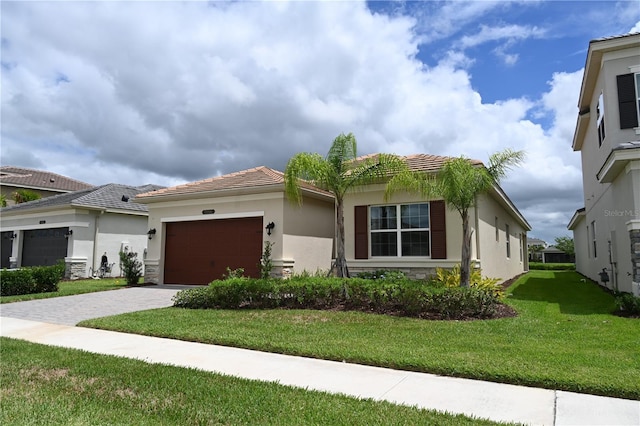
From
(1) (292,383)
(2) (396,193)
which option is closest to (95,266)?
(2) (396,193)

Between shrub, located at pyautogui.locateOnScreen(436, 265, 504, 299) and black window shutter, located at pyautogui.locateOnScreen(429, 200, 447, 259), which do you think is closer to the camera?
shrub, located at pyautogui.locateOnScreen(436, 265, 504, 299)

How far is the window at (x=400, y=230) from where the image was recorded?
486 inches

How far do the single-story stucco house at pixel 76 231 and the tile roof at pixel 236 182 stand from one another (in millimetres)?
4585

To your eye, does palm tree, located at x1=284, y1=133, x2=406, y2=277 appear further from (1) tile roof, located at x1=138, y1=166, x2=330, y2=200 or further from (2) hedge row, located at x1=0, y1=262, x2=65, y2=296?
(2) hedge row, located at x1=0, y1=262, x2=65, y2=296

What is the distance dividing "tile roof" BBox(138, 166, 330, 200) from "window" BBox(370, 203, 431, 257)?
10.2 ft

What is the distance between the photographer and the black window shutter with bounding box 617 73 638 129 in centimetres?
1122

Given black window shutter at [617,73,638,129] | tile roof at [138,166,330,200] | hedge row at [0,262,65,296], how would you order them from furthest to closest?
tile roof at [138,166,330,200] < hedge row at [0,262,65,296] < black window shutter at [617,73,638,129]

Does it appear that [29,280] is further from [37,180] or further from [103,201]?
[37,180]

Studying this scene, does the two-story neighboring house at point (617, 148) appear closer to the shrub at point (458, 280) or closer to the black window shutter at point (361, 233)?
the shrub at point (458, 280)

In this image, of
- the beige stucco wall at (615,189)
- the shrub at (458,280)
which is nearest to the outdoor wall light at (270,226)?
the shrub at (458,280)

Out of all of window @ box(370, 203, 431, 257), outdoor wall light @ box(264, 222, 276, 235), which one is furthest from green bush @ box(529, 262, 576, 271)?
outdoor wall light @ box(264, 222, 276, 235)

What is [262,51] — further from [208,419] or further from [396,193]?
[208,419]

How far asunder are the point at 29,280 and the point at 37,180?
26.5 meters

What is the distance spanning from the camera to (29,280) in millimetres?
13891
